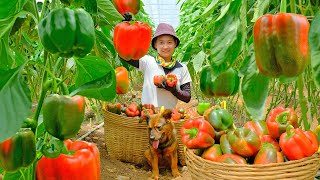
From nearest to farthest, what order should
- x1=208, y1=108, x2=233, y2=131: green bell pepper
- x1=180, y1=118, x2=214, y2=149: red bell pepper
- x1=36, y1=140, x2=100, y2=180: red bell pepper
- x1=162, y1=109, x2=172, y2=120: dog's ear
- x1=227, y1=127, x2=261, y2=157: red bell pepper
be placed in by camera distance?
1. x1=36, y1=140, x2=100, y2=180: red bell pepper
2. x1=227, y1=127, x2=261, y2=157: red bell pepper
3. x1=180, y1=118, x2=214, y2=149: red bell pepper
4. x1=208, y1=108, x2=233, y2=131: green bell pepper
5. x1=162, y1=109, x2=172, y2=120: dog's ear

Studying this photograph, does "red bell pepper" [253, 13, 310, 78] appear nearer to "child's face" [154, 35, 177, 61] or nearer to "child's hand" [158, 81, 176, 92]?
"child's hand" [158, 81, 176, 92]

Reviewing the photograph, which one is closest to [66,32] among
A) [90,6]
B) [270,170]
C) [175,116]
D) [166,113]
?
[90,6]

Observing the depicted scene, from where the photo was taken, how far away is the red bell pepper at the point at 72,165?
0.83 meters

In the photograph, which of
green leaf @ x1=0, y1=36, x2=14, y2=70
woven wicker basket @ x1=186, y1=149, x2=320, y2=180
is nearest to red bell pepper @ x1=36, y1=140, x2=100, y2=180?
green leaf @ x1=0, y1=36, x2=14, y2=70

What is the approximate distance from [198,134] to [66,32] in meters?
1.35

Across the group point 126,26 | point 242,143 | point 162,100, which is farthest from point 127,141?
point 126,26

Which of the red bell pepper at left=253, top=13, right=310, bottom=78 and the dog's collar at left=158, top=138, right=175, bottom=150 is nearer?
the red bell pepper at left=253, top=13, right=310, bottom=78

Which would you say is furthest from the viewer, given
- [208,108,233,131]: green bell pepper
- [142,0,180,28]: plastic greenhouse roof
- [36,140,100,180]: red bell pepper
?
[142,0,180,28]: plastic greenhouse roof

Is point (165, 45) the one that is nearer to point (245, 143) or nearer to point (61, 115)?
point (245, 143)

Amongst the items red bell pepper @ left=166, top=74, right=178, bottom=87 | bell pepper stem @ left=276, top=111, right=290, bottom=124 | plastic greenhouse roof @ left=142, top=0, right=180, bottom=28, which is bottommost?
bell pepper stem @ left=276, top=111, right=290, bottom=124

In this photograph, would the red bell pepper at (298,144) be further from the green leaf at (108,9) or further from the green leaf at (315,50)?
the green leaf at (315,50)

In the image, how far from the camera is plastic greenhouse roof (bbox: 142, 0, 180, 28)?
36.3ft

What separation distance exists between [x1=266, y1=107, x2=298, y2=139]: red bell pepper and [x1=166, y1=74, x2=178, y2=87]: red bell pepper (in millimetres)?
989

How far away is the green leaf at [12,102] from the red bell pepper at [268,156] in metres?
1.19
